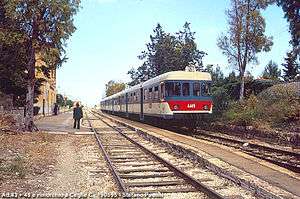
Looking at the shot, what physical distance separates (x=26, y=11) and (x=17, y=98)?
45.2 feet

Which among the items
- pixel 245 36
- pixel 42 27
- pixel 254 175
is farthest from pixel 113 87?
pixel 254 175

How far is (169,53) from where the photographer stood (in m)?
54.0

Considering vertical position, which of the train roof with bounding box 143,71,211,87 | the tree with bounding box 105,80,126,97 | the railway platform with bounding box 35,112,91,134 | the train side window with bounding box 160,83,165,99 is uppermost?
the tree with bounding box 105,80,126,97

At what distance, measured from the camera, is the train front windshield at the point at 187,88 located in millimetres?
22641

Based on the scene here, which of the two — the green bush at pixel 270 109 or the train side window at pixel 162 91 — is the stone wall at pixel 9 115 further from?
the green bush at pixel 270 109

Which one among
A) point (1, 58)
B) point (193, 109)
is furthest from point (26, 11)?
point (193, 109)

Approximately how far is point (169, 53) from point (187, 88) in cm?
3147

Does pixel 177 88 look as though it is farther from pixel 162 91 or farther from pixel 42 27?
pixel 42 27

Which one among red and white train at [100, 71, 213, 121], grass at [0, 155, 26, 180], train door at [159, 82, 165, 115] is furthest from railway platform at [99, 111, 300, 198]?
train door at [159, 82, 165, 115]

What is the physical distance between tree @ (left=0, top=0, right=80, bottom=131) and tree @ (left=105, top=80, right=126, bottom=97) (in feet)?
321

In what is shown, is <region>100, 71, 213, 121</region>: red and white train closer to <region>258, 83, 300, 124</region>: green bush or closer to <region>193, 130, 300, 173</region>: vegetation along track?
<region>258, 83, 300, 124</region>: green bush

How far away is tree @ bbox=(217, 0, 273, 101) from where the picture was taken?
3125cm

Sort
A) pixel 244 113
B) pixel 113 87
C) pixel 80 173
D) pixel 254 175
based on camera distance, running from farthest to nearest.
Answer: pixel 113 87 < pixel 244 113 < pixel 80 173 < pixel 254 175

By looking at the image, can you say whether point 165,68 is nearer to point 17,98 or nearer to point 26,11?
point 17,98
